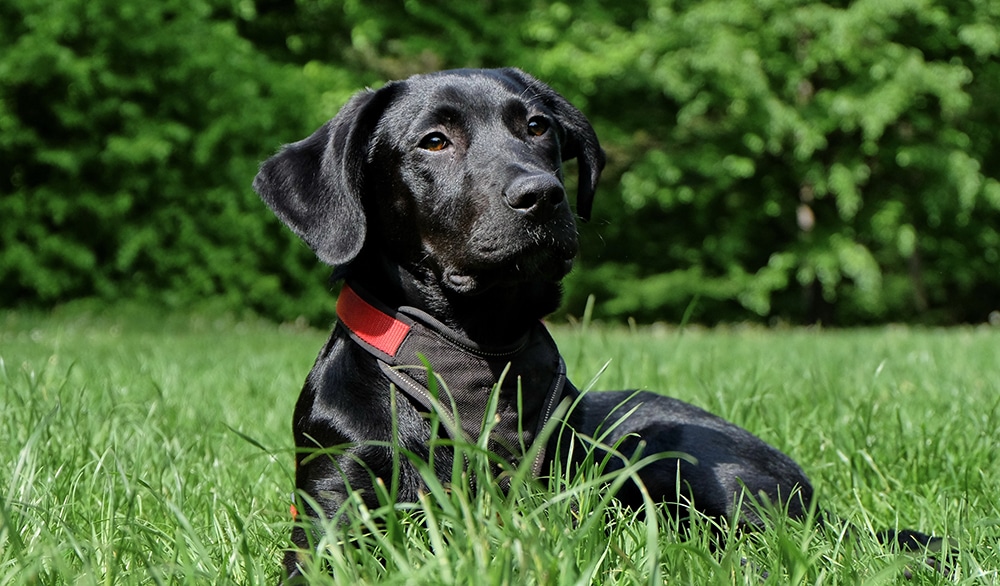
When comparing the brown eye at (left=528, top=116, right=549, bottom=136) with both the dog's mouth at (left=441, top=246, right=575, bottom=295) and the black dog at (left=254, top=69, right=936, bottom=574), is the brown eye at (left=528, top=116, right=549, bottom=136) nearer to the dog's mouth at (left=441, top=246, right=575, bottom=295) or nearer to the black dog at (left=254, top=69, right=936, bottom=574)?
the black dog at (left=254, top=69, right=936, bottom=574)

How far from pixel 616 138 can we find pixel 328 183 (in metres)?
13.7

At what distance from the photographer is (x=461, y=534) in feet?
5.33

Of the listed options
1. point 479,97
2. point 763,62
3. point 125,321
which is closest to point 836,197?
point 763,62

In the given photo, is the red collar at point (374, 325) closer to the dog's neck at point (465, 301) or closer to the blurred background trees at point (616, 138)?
the dog's neck at point (465, 301)

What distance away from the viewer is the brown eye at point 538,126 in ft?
9.33

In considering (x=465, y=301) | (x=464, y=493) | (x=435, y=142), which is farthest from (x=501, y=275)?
(x=464, y=493)

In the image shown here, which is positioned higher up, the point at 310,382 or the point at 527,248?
the point at 527,248

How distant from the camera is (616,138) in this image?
1588 centimetres

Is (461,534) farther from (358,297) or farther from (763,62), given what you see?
(763,62)

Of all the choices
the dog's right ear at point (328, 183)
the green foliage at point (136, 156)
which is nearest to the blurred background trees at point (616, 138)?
the green foliage at point (136, 156)

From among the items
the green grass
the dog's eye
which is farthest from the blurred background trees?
the dog's eye

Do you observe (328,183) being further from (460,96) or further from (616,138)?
(616,138)

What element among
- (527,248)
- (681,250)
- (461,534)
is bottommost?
(681,250)

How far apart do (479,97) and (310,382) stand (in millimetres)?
917
